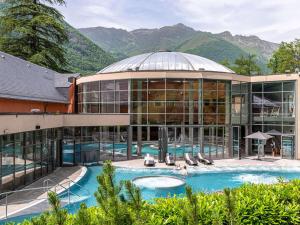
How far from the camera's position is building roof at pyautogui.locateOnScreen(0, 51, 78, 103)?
74.5ft

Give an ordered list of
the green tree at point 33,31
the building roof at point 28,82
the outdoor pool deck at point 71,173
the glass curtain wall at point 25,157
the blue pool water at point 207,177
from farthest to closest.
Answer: the green tree at point 33,31 → the building roof at point 28,82 → the blue pool water at point 207,177 → the glass curtain wall at point 25,157 → the outdoor pool deck at point 71,173

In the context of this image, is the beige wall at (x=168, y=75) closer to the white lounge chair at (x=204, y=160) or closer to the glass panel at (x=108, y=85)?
the glass panel at (x=108, y=85)

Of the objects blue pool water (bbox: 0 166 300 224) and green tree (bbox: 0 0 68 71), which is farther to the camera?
green tree (bbox: 0 0 68 71)

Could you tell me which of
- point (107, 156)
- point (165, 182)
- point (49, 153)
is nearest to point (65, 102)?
point (107, 156)

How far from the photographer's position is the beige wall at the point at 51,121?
15258 millimetres

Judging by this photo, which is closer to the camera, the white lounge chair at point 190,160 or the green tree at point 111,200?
the green tree at point 111,200

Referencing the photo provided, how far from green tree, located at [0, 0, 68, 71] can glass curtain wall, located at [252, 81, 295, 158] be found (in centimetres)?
2559

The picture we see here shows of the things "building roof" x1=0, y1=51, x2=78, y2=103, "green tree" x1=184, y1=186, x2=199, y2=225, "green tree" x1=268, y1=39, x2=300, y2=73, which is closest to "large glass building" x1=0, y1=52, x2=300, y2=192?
"building roof" x1=0, y1=51, x2=78, y2=103

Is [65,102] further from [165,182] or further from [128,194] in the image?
[128,194]

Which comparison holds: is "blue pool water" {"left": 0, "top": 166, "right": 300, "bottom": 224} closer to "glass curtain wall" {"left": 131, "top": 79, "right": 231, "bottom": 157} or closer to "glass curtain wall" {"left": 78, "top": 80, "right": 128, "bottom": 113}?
"glass curtain wall" {"left": 131, "top": 79, "right": 231, "bottom": 157}

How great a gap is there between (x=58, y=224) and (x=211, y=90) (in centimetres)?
2616

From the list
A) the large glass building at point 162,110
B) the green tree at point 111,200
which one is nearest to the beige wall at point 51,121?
the large glass building at point 162,110

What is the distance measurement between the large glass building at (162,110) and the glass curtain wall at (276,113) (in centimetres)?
9

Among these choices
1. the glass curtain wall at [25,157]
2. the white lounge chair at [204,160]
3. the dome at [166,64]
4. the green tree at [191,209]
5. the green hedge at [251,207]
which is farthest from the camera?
the dome at [166,64]
